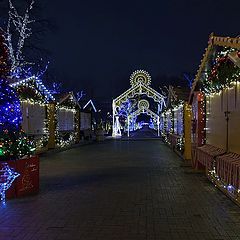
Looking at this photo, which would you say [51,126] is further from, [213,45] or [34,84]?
[213,45]

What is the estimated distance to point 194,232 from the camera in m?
6.77

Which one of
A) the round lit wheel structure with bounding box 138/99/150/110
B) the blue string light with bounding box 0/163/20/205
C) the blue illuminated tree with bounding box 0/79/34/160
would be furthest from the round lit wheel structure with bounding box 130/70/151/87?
the blue string light with bounding box 0/163/20/205

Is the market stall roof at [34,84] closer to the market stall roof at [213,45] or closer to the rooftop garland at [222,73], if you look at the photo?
the market stall roof at [213,45]

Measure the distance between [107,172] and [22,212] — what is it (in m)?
6.56

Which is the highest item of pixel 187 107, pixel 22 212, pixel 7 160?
pixel 187 107

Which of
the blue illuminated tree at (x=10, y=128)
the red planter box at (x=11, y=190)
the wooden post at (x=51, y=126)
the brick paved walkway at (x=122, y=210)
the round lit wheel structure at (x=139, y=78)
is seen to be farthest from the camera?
the round lit wheel structure at (x=139, y=78)

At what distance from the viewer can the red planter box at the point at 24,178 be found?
32.2 ft

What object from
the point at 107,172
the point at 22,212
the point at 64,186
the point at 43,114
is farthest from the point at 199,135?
the point at 43,114

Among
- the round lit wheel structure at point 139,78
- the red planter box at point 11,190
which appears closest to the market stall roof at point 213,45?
the red planter box at point 11,190

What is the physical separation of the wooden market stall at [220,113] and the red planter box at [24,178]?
170 inches

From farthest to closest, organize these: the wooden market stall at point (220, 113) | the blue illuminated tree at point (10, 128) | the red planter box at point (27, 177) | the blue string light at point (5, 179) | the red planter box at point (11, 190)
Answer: the blue illuminated tree at point (10, 128) < the red planter box at point (27, 177) < the red planter box at point (11, 190) < the blue string light at point (5, 179) < the wooden market stall at point (220, 113)

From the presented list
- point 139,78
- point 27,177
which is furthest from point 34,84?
point 139,78

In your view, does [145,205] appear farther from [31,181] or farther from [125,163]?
[125,163]

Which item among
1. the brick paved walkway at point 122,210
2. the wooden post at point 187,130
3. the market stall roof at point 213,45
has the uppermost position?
the market stall roof at point 213,45
